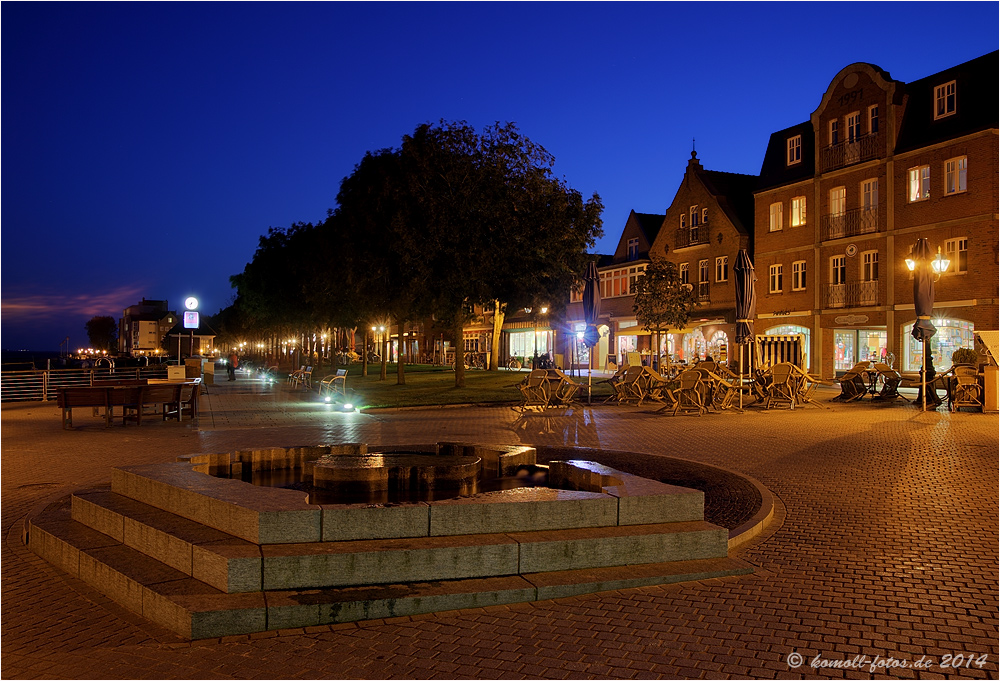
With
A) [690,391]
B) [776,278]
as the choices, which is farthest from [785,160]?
[690,391]

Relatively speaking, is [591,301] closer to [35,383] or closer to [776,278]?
[776,278]

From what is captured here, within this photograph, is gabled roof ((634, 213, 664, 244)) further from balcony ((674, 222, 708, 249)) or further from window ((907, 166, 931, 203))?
window ((907, 166, 931, 203))

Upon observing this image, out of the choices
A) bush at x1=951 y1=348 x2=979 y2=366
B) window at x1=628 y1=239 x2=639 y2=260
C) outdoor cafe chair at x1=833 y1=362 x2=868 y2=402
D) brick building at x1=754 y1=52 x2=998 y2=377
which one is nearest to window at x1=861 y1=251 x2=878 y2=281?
brick building at x1=754 y1=52 x2=998 y2=377

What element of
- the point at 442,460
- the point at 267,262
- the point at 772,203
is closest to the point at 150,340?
the point at 267,262

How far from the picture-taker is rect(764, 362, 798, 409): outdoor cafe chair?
18.1 metres

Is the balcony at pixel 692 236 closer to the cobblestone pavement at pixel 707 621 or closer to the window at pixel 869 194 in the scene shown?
the window at pixel 869 194

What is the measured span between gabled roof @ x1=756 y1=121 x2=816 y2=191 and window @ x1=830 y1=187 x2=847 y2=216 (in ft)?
5.18

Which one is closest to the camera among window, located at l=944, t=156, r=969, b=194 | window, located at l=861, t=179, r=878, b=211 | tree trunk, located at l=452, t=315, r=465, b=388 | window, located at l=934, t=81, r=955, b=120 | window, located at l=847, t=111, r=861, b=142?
tree trunk, located at l=452, t=315, r=465, b=388

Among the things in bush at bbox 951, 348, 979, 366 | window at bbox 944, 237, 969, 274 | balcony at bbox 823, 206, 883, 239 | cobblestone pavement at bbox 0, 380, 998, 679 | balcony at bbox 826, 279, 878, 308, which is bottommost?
cobblestone pavement at bbox 0, 380, 998, 679

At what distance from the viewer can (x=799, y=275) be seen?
3416 cm

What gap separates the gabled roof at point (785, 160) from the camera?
3394 centimetres

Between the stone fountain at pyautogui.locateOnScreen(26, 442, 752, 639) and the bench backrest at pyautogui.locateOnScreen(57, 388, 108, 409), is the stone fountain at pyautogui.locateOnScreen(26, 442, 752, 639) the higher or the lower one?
the lower one

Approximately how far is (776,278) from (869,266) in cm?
505

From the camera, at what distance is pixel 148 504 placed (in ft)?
19.6
